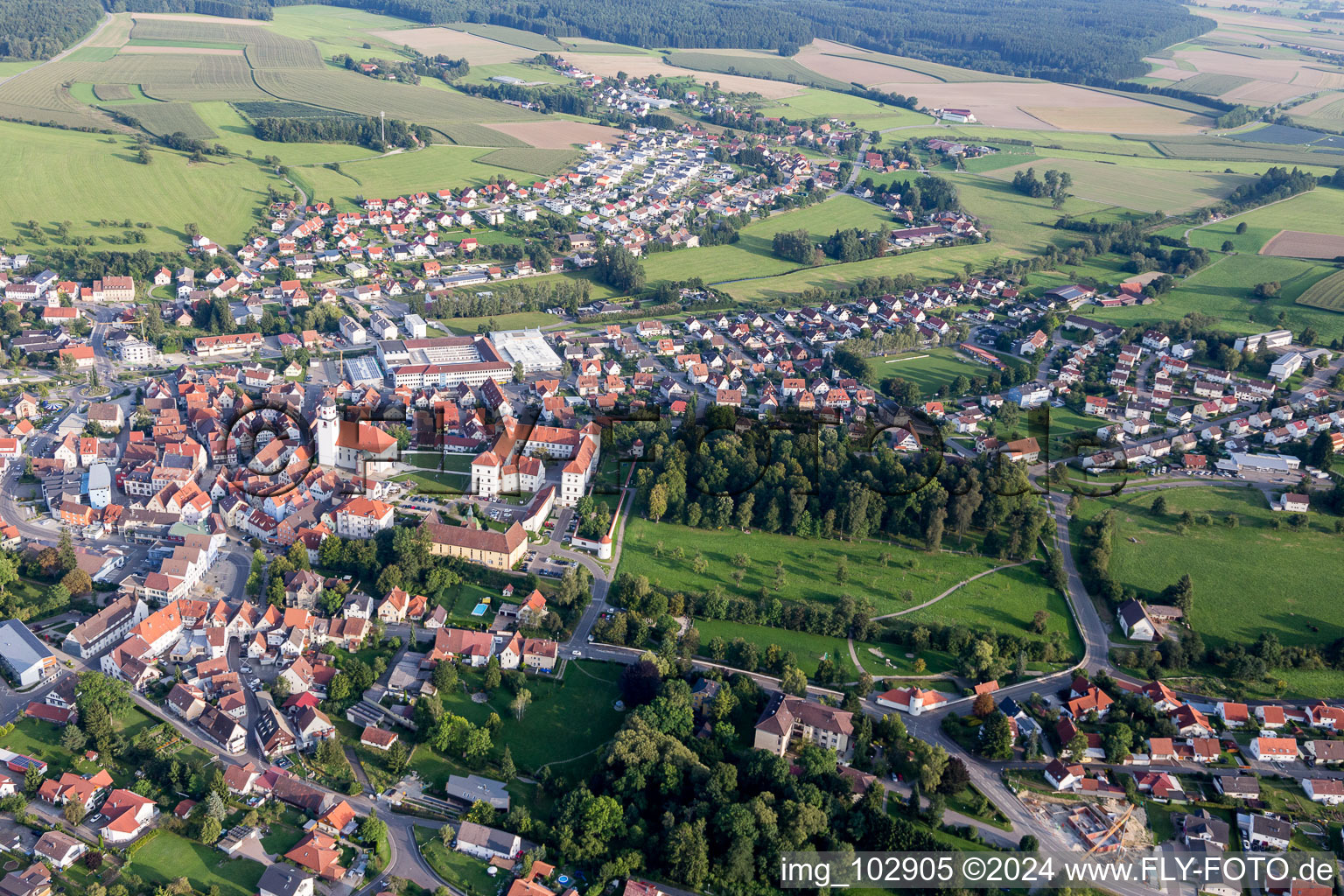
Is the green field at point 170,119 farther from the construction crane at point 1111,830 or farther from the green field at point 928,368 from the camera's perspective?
the construction crane at point 1111,830

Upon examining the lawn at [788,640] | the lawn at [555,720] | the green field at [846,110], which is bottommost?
the lawn at [555,720]

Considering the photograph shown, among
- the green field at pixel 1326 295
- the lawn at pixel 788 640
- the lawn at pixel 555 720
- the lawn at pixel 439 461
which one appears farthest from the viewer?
the green field at pixel 1326 295

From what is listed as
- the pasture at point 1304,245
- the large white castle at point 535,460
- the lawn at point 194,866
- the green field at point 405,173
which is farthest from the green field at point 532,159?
the lawn at point 194,866

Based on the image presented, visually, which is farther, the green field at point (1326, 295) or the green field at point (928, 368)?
the green field at point (1326, 295)

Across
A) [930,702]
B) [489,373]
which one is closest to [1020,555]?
[930,702]

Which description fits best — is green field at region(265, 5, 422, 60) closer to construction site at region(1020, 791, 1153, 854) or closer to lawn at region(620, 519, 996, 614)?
lawn at region(620, 519, 996, 614)
